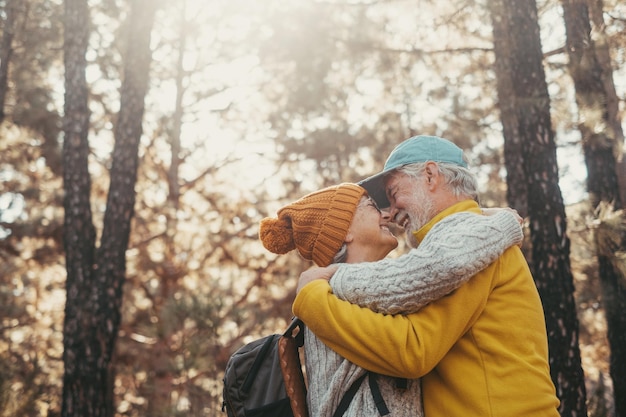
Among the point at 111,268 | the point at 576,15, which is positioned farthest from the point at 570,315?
the point at 111,268

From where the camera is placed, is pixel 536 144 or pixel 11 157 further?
pixel 11 157

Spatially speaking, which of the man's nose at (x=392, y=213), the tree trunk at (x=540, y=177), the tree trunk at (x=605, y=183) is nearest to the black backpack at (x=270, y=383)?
the man's nose at (x=392, y=213)

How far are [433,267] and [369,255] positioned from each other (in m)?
0.56

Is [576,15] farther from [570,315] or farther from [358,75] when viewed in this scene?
[358,75]

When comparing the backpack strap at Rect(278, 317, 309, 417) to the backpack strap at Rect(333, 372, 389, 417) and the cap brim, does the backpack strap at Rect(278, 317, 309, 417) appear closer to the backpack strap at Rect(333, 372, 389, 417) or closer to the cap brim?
the backpack strap at Rect(333, 372, 389, 417)

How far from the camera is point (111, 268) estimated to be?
5625 millimetres

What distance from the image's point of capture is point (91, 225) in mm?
5758

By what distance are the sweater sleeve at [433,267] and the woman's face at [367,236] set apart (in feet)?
1.17

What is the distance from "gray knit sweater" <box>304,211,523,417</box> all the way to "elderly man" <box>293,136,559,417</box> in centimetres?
3

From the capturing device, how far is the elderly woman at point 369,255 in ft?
5.44

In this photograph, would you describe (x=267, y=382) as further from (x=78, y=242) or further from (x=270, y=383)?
(x=78, y=242)

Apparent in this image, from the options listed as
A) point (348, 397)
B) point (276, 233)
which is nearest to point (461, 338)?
point (348, 397)

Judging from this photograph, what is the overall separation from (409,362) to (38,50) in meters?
10.5

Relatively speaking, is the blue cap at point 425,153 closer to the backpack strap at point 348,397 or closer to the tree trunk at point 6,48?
the backpack strap at point 348,397
